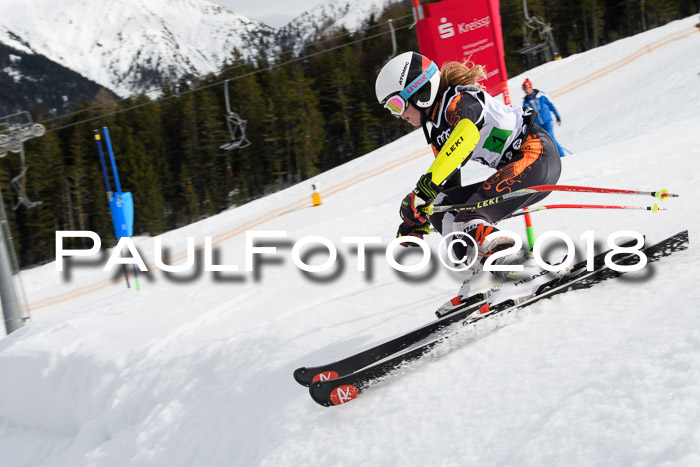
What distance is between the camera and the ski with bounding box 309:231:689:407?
2.75 m

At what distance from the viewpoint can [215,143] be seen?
4347cm

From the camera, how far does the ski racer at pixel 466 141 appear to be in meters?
2.98

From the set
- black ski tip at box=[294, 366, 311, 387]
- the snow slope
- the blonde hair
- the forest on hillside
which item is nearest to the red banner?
the snow slope

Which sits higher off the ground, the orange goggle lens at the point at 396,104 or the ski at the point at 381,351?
the orange goggle lens at the point at 396,104

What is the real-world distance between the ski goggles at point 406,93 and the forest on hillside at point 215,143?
39.6 m

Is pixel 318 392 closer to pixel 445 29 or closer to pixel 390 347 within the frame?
pixel 390 347

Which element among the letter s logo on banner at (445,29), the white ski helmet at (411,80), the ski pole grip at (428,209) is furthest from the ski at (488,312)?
the letter s logo on banner at (445,29)

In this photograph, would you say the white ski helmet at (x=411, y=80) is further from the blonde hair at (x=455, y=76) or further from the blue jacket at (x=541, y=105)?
the blue jacket at (x=541, y=105)

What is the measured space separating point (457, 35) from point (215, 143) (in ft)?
126

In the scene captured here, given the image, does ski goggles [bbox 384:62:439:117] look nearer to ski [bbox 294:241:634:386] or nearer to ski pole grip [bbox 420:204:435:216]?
ski pole grip [bbox 420:204:435:216]

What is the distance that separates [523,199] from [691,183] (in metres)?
3.01

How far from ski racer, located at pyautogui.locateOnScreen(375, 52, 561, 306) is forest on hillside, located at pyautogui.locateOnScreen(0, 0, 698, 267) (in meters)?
39.5

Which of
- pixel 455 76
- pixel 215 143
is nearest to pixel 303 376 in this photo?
pixel 455 76

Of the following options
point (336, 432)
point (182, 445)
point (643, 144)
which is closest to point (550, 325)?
point (336, 432)
